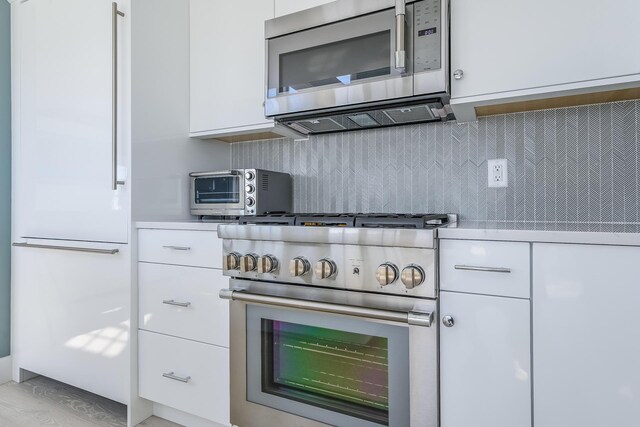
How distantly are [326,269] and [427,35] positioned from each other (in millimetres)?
927

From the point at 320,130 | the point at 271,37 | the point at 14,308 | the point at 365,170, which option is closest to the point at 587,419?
the point at 365,170

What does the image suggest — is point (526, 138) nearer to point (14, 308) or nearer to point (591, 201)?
point (591, 201)

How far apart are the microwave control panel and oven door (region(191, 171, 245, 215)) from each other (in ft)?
3.13

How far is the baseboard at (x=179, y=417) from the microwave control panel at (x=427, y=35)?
167 centimetres

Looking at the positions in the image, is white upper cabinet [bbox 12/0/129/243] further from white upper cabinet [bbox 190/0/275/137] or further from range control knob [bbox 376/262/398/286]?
range control knob [bbox 376/262/398/286]

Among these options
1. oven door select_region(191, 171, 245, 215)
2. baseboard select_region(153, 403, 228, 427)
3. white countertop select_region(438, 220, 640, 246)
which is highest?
oven door select_region(191, 171, 245, 215)

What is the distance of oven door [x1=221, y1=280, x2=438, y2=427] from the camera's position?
1.19 meters

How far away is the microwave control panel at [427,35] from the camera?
1.37m

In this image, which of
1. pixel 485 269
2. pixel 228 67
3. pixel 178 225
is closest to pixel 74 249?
pixel 178 225

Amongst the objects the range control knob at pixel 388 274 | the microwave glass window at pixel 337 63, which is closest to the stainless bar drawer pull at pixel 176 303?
the range control knob at pixel 388 274

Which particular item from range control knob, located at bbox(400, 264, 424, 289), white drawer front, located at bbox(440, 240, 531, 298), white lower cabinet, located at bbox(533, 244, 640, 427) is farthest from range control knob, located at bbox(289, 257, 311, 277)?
white lower cabinet, located at bbox(533, 244, 640, 427)

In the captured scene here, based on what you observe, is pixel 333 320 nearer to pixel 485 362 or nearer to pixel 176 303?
pixel 485 362

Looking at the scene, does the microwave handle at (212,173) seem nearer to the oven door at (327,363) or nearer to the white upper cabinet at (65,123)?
the white upper cabinet at (65,123)

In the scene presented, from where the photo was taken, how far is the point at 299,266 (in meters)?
1.34
